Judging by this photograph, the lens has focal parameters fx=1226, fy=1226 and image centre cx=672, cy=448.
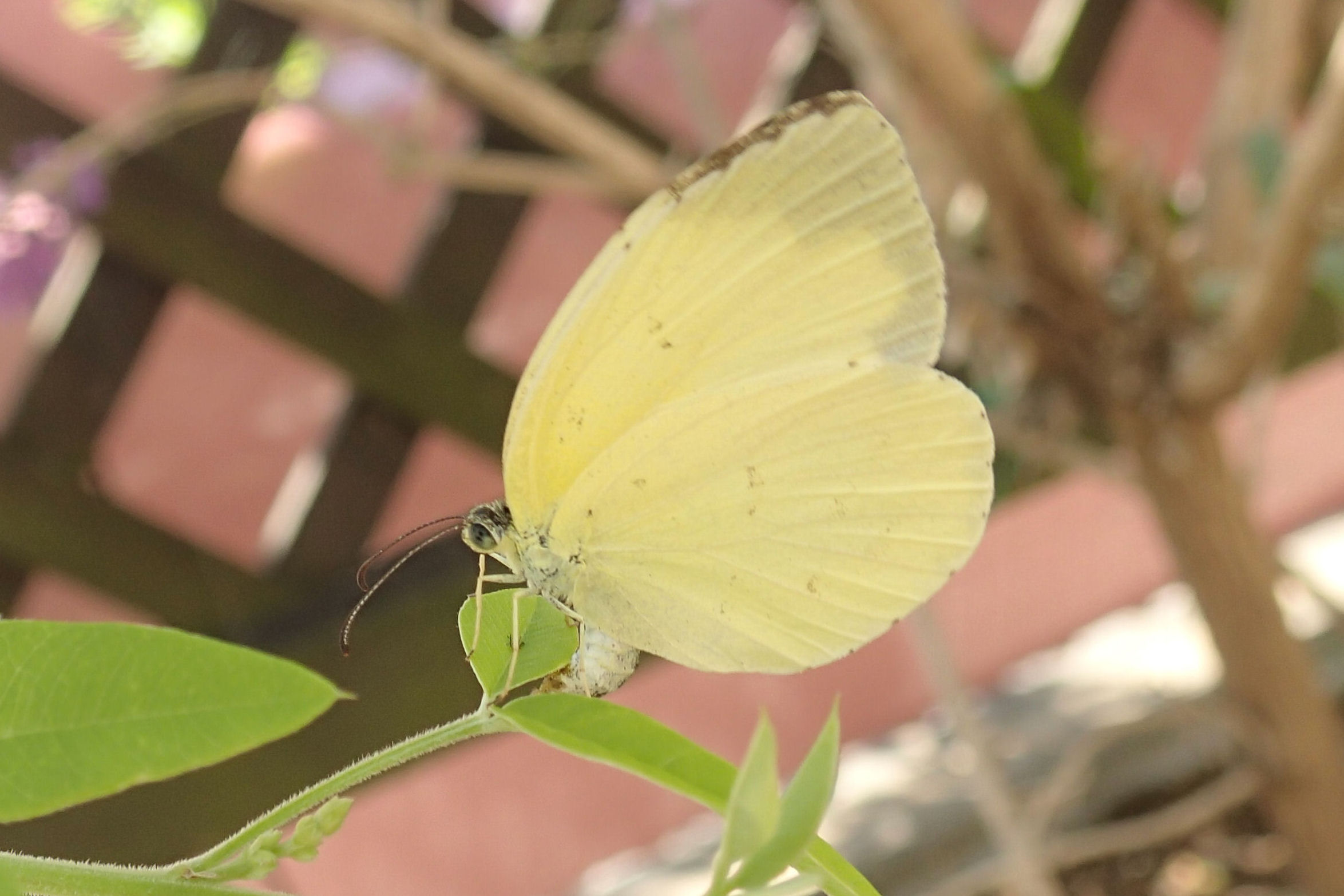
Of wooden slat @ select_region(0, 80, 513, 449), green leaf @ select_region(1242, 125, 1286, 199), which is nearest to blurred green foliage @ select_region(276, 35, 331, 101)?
wooden slat @ select_region(0, 80, 513, 449)

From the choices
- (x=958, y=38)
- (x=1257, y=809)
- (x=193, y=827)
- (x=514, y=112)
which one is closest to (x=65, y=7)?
(x=514, y=112)

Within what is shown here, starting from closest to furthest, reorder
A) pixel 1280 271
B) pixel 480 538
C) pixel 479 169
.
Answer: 1. pixel 480 538
2. pixel 1280 271
3. pixel 479 169

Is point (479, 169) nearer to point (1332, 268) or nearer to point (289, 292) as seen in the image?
point (289, 292)

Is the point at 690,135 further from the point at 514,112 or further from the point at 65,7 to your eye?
the point at 65,7

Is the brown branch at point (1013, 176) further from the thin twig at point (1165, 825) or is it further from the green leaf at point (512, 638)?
the green leaf at point (512, 638)

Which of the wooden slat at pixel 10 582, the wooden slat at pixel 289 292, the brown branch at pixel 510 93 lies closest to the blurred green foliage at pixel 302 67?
the wooden slat at pixel 289 292

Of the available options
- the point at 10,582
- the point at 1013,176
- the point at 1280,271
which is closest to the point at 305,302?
the point at 10,582

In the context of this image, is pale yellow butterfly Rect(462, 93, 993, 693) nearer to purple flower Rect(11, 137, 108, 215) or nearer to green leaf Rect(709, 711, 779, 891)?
green leaf Rect(709, 711, 779, 891)
